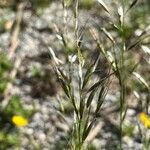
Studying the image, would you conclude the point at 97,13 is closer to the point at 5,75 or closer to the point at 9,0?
the point at 9,0

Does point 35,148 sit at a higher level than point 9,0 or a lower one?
lower

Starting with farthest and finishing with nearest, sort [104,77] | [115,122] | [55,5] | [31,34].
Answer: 1. [55,5]
2. [31,34]
3. [115,122]
4. [104,77]

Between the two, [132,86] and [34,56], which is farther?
[34,56]

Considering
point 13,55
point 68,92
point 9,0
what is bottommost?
point 68,92

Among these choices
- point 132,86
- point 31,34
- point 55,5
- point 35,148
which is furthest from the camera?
point 55,5

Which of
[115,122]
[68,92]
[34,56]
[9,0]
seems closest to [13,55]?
[34,56]

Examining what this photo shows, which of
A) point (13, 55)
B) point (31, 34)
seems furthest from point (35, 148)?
point (31, 34)

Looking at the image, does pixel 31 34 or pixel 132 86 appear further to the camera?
pixel 31 34

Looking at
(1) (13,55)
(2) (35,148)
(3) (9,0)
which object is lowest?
(2) (35,148)

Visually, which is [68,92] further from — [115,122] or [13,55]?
[13,55]
